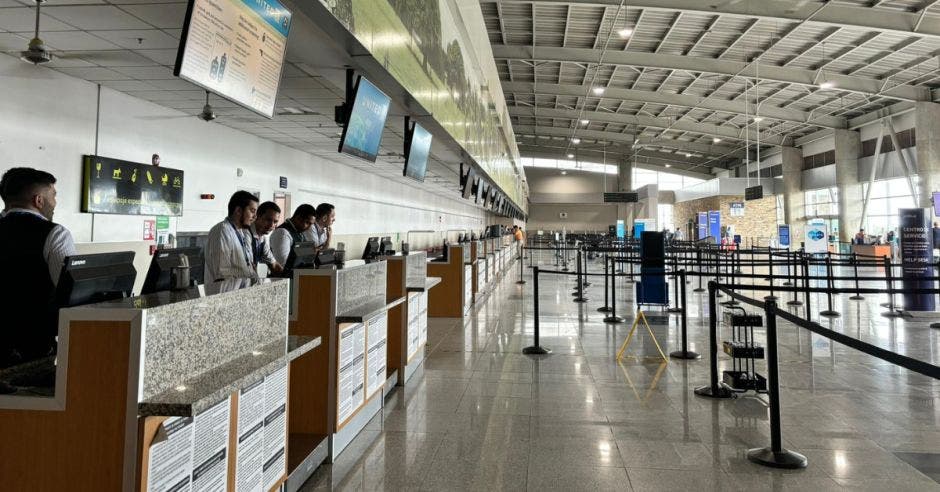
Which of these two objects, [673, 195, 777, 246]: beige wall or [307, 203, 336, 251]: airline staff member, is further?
[673, 195, 777, 246]: beige wall

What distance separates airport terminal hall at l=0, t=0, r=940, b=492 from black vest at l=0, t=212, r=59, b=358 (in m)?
0.01

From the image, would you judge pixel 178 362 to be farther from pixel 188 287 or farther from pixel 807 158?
pixel 807 158

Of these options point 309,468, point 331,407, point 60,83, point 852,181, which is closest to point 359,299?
point 331,407

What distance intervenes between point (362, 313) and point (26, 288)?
5.74 ft

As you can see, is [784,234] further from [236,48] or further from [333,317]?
[236,48]

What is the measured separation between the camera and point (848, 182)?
22828mm

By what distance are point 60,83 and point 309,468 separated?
490 centimetres

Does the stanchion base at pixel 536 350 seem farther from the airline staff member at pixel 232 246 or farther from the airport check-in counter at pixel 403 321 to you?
the airline staff member at pixel 232 246

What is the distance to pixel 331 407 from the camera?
3150mm

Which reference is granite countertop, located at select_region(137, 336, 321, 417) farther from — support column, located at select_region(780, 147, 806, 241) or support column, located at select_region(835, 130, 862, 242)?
support column, located at select_region(780, 147, 806, 241)

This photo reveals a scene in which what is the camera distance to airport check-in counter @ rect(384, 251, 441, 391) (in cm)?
484

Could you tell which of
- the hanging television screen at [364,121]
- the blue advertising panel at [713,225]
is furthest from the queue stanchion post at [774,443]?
the blue advertising panel at [713,225]

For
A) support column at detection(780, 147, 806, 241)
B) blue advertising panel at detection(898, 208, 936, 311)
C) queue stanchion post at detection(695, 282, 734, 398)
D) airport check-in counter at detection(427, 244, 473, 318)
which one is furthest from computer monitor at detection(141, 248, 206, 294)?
support column at detection(780, 147, 806, 241)

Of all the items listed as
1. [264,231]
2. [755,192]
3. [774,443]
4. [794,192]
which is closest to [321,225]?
[264,231]
